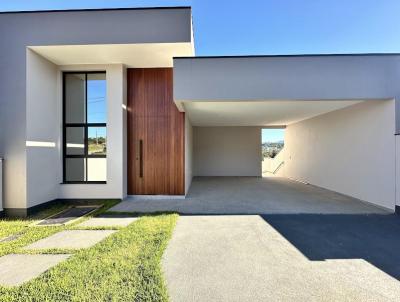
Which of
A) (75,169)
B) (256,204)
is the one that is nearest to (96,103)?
(75,169)

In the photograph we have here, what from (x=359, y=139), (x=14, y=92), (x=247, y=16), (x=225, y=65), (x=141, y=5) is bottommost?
(x=359, y=139)

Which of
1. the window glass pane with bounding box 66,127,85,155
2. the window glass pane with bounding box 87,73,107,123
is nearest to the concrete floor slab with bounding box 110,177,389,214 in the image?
the window glass pane with bounding box 66,127,85,155

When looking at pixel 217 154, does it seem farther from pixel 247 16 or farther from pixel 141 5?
pixel 141 5

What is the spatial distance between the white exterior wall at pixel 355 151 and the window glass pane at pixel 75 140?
783 cm

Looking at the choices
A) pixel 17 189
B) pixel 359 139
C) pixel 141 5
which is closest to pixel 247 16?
pixel 141 5

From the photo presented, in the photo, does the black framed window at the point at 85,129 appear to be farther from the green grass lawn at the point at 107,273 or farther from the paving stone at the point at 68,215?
the green grass lawn at the point at 107,273

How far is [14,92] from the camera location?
438cm

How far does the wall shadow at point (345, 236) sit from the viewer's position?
263cm

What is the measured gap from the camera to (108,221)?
12.9ft

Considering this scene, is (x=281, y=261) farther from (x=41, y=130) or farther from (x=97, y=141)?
(x=41, y=130)

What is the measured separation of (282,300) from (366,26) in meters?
9.20

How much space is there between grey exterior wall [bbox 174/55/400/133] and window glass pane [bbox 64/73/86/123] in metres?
3.12

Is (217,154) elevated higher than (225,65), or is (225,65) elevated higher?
(225,65)

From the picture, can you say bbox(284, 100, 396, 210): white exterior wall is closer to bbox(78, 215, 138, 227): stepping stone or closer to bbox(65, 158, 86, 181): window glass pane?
bbox(78, 215, 138, 227): stepping stone
